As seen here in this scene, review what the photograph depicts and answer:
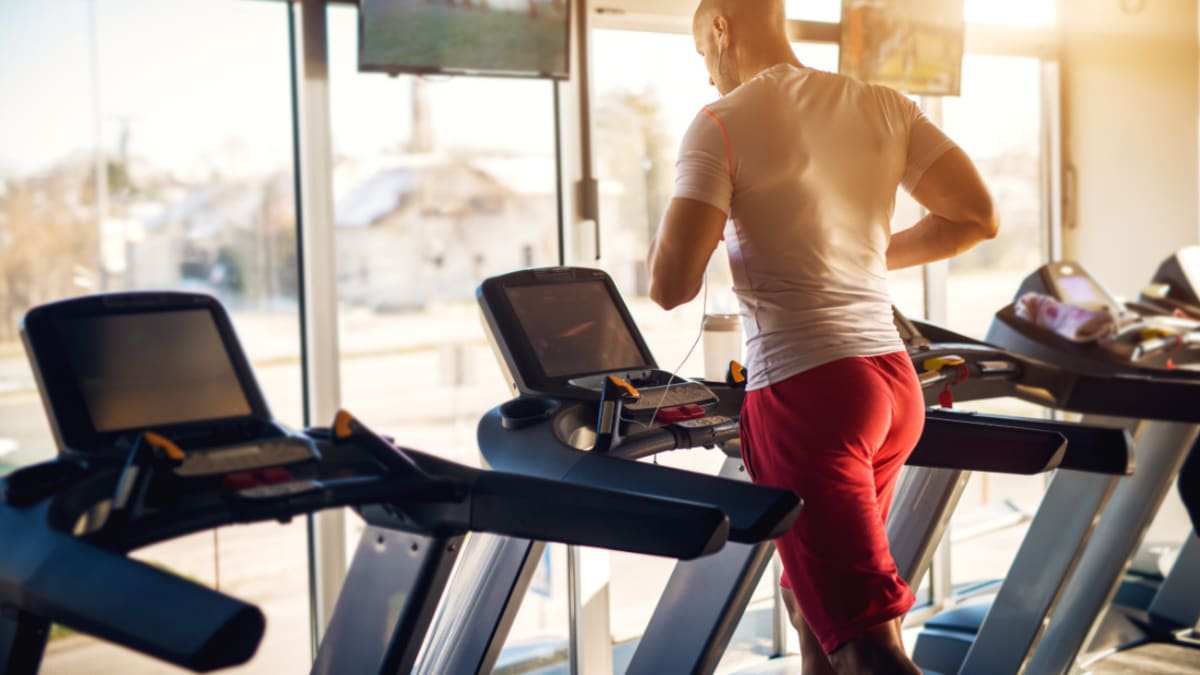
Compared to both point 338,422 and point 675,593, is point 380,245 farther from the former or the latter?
point 338,422

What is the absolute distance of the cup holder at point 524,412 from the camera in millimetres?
2023

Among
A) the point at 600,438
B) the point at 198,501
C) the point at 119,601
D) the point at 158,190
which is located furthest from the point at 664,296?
the point at 158,190

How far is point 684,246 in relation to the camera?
174cm

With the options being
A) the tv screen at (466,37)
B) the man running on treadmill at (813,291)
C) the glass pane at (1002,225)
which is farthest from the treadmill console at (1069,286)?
the man running on treadmill at (813,291)

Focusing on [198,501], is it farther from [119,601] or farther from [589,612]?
[589,612]

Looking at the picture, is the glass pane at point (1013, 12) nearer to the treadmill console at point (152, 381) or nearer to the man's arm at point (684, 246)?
the man's arm at point (684, 246)

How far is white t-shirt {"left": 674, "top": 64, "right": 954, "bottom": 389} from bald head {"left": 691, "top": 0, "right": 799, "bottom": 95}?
0.06 metres

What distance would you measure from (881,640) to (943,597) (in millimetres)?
2887

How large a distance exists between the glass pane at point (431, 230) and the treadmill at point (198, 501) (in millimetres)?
1303

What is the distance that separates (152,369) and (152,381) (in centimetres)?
2

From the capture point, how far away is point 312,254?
2.96m

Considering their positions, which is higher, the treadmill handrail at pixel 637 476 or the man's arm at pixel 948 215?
the man's arm at pixel 948 215

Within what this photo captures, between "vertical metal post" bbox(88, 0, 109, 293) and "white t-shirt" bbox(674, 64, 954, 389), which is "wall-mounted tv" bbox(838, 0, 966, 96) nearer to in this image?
"white t-shirt" bbox(674, 64, 954, 389)

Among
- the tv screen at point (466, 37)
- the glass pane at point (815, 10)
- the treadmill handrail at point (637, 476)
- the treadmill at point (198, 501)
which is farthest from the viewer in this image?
the glass pane at point (815, 10)
